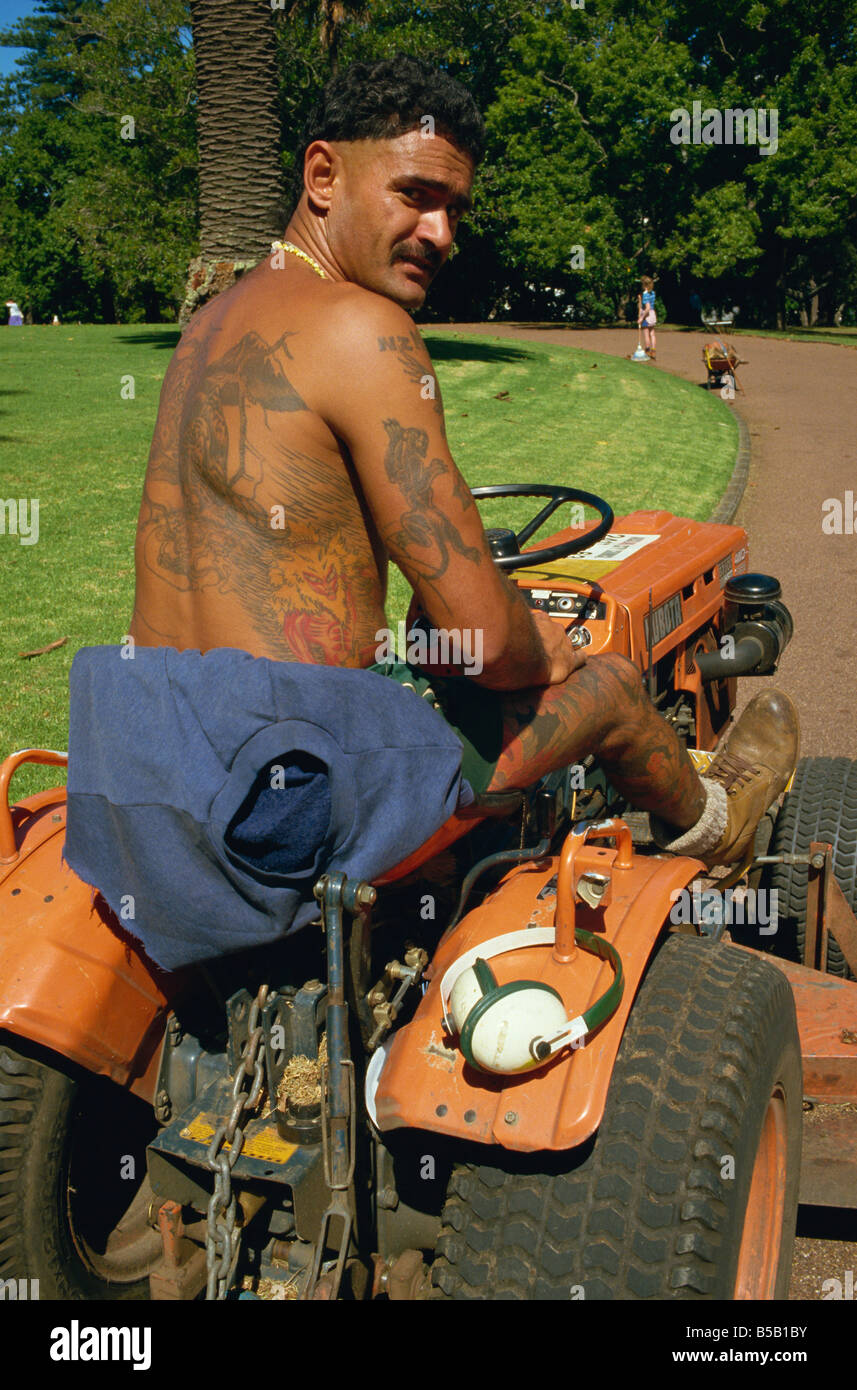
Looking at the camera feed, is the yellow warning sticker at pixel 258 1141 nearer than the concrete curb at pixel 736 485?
Yes

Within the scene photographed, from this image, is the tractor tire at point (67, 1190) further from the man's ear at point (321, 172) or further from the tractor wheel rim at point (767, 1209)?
the man's ear at point (321, 172)

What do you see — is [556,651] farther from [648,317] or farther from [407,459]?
[648,317]

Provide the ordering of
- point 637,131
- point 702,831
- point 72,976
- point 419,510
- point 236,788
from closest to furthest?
1. point 236,788
2. point 419,510
3. point 72,976
4. point 702,831
5. point 637,131

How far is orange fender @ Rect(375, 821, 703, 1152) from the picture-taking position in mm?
1672

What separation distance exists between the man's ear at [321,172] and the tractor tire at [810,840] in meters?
2.43

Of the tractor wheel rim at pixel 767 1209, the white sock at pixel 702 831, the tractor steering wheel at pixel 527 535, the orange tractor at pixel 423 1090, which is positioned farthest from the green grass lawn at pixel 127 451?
the tractor wheel rim at pixel 767 1209

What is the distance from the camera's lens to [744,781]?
→ 125 inches

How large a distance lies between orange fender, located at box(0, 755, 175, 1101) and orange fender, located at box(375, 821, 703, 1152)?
21.8 inches

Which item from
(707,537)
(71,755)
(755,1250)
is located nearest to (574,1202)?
(755,1250)

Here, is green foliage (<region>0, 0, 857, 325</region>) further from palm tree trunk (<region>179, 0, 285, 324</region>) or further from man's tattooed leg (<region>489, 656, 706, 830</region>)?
man's tattooed leg (<region>489, 656, 706, 830</region>)

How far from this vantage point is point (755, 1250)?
2.09 meters

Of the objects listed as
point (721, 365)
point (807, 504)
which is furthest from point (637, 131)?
point (807, 504)

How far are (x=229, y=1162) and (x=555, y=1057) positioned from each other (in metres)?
0.59

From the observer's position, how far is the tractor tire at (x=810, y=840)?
3457mm
